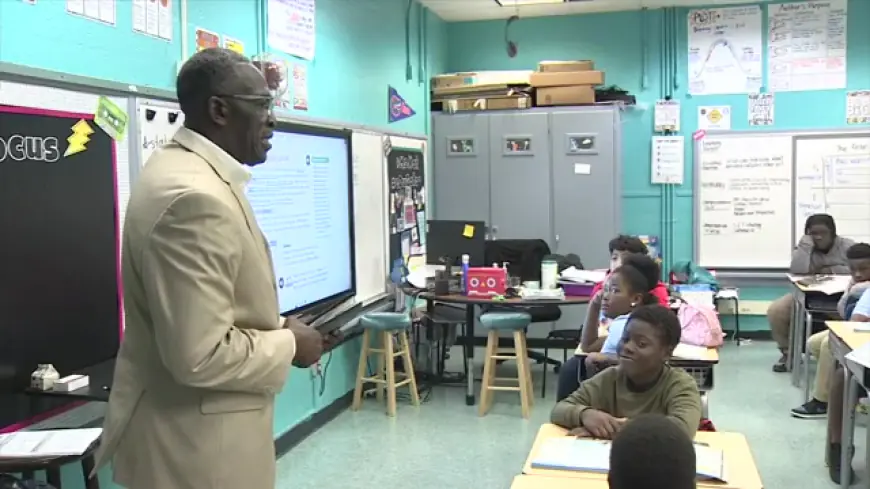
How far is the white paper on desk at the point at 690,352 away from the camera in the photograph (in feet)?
10.3

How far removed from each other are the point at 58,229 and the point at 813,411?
412 cm

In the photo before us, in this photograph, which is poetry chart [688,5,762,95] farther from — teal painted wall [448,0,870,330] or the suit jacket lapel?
the suit jacket lapel

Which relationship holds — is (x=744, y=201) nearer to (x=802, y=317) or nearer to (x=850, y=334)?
(x=802, y=317)

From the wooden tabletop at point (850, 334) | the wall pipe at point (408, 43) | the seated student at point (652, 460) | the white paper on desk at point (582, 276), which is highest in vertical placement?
the wall pipe at point (408, 43)

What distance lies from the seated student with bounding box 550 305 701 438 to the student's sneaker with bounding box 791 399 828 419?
2702mm

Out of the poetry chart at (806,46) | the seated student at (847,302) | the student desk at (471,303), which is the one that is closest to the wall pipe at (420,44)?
the student desk at (471,303)

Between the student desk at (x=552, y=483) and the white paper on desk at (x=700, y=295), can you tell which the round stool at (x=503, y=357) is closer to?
the white paper on desk at (x=700, y=295)

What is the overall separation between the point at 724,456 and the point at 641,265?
168 cm

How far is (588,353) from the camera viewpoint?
12.0 ft

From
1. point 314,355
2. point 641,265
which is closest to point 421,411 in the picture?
point 641,265

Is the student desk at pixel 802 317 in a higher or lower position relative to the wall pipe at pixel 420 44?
lower

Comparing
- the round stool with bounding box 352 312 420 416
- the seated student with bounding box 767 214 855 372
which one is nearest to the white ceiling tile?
the seated student with bounding box 767 214 855 372

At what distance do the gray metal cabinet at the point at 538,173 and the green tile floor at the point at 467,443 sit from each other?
5.89ft

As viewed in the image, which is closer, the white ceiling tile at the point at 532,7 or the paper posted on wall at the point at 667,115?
the white ceiling tile at the point at 532,7
